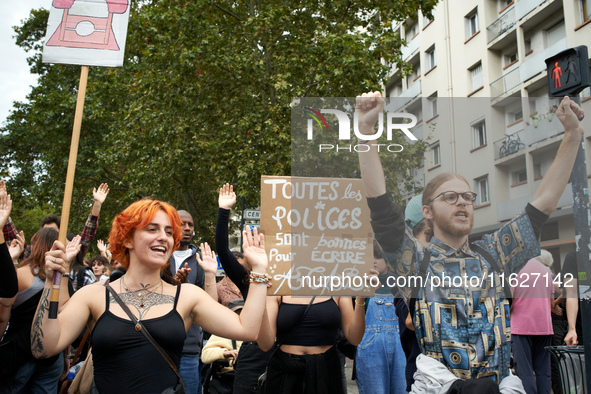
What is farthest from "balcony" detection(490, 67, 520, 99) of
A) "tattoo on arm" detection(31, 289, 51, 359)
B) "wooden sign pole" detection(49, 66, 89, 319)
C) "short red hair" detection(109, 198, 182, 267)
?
"tattoo on arm" detection(31, 289, 51, 359)

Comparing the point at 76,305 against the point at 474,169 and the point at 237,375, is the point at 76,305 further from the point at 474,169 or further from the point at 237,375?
the point at 474,169

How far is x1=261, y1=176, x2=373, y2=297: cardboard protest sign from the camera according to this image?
3518 millimetres

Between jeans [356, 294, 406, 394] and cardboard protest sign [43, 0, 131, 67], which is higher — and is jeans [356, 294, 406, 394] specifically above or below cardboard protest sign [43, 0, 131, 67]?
below

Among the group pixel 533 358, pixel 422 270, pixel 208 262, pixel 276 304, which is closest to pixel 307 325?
pixel 276 304

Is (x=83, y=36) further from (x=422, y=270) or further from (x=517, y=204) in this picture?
(x=517, y=204)

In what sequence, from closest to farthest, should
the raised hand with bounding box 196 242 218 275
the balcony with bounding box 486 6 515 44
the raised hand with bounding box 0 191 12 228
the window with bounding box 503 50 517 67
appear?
the raised hand with bounding box 0 191 12 228
the raised hand with bounding box 196 242 218 275
the balcony with bounding box 486 6 515 44
the window with bounding box 503 50 517 67

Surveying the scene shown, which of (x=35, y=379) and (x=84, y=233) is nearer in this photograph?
(x=35, y=379)

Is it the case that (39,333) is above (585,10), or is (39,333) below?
below

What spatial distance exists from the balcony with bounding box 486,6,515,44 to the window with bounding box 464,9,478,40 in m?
1.40

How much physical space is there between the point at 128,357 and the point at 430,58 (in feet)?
86.5

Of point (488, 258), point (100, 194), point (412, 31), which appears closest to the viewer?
point (488, 258)

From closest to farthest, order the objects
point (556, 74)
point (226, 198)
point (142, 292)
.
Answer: point (142, 292) < point (556, 74) < point (226, 198)

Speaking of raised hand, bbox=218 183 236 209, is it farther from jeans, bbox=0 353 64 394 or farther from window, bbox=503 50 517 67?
window, bbox=503 50 517 67

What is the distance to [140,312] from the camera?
106 inches
